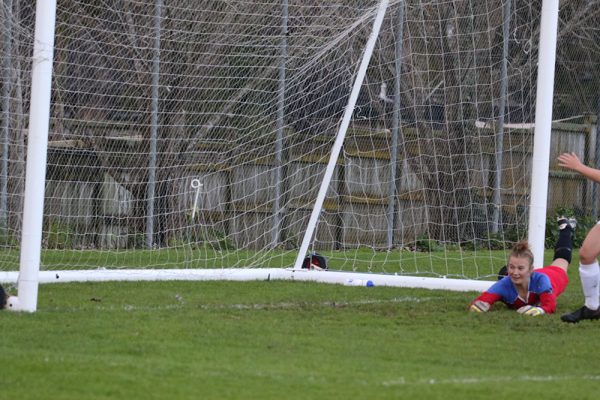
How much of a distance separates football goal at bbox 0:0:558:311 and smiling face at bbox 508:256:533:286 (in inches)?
49.8

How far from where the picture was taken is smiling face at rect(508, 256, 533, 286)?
10.1 m

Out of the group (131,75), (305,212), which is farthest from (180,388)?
(305,212)

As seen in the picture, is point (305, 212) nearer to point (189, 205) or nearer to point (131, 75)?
point (189, 205)

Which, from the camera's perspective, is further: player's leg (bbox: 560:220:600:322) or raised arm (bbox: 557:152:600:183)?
player's leg (bbox: 560:220:600:322)

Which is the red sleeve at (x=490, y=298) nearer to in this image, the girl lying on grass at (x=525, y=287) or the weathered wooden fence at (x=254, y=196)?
the girl lying on grass at (x=525, y=287)

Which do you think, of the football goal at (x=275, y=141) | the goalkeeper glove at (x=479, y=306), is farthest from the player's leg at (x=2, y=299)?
the goalkeeper glove at (x=479, y=306)

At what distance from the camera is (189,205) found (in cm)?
1421

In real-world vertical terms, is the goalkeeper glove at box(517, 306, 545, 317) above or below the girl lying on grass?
below

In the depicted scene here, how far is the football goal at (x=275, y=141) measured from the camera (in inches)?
492

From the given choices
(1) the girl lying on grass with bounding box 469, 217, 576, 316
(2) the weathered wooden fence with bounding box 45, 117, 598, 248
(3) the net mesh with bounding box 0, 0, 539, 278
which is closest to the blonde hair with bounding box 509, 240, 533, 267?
(1) the girl lying on grass with bounding box 469, 217, 576, 316

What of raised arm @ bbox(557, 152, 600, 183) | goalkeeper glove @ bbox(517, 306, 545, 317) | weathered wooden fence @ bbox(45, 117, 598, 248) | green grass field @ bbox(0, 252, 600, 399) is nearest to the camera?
green grass field @ bbox(0, 252, 600, 399)

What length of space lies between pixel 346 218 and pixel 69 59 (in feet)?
17.6

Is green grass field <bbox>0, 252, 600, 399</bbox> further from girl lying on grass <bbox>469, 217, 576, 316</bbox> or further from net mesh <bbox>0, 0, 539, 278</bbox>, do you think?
net mesh <bbox>0, 0, 539, 278</bbox>

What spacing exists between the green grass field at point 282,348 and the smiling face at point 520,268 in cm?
34
